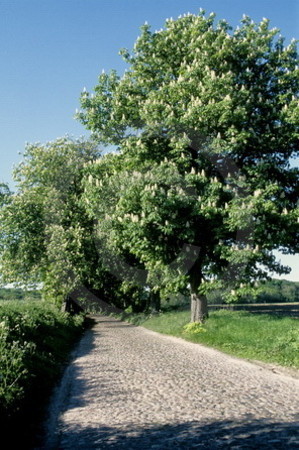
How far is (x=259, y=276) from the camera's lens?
21.5m

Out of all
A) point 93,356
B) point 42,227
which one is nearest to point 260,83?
point 93,356

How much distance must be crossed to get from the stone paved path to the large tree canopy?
7421mm

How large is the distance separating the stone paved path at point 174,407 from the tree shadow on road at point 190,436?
15mm

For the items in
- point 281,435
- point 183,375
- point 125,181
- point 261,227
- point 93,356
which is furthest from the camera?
point 125,181

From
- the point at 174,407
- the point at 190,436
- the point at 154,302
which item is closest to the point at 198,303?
the point at 174,407

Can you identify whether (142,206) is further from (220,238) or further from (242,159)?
(242,159)

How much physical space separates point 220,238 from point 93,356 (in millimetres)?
9109

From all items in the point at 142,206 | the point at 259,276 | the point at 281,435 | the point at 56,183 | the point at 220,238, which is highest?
the point at 56,183

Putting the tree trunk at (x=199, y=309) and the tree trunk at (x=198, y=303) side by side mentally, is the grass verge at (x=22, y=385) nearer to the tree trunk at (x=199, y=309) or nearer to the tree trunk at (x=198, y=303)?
the tree trunk at (x=198, y=303)

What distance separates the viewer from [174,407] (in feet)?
27.7

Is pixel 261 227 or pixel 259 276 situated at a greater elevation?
pixel 261 227

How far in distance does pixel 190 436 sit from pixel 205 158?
16843 mm

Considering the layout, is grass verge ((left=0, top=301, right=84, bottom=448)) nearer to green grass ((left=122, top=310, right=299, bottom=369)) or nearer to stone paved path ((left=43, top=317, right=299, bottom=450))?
stone paved path ((left=43, top=317, right=299, bottom=450))

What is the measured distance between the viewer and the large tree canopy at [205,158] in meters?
19.7
